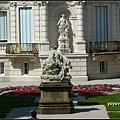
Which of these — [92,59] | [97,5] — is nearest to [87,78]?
[92,59]

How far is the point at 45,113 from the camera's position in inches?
682

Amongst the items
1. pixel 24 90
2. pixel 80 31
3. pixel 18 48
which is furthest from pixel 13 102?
pixel 80 31

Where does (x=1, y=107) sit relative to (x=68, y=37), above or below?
below

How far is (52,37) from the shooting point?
33.7 metres

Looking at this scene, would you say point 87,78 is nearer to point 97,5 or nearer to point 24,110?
point 97,5

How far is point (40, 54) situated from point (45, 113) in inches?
615

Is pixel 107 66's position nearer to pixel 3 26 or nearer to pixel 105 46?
pixel 105 46

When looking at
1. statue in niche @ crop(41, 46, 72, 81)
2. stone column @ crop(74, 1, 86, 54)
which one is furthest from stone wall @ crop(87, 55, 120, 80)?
statue in niche @ crop(41, 46, 72, 81)

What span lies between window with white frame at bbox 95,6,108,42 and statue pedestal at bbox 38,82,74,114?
1769 cm

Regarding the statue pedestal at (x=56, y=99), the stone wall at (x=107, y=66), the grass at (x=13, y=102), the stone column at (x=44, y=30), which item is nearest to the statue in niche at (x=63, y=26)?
the stone column at (x=44, y=30)

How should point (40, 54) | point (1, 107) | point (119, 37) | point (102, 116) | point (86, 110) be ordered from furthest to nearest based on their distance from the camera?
point (119, 37)
point (40, 54)
point (1, 107)
point (86, 110)
point (102, 116)

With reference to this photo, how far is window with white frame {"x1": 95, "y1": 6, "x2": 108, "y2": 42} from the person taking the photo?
34.4 meters

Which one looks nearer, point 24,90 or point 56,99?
point 56,99

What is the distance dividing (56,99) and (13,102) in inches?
193
